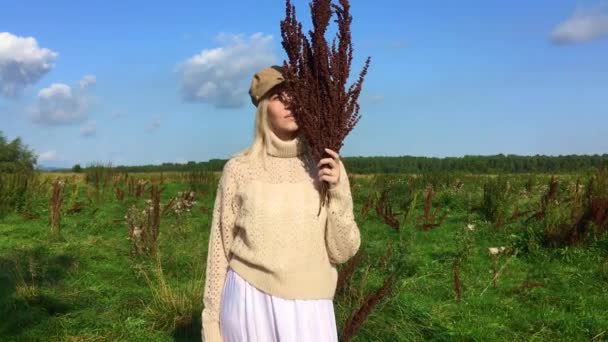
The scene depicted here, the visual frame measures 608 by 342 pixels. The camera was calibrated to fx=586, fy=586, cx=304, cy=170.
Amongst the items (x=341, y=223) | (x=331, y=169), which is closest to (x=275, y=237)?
(x=341, y=223)

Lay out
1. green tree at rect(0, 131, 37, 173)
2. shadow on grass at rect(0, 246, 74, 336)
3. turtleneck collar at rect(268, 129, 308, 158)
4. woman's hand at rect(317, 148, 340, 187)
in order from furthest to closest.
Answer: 1. green tree at rect(0, 131, 37, 173)
2. shadow on grass at rect(0, 246, 74, 336)
3. turtleneck collar at rect(268, 129, 308, 158)
4. woman's hand at rect(317, 148, 340, 187)

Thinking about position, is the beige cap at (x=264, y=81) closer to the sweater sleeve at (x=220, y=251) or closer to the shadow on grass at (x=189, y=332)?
the sweater sleeve at (x=220, y=251)

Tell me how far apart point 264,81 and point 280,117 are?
0.59 feet

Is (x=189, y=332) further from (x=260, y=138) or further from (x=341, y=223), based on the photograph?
(x=341, y=223)

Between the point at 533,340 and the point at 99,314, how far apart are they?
3.77 m

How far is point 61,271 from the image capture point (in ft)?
22.8

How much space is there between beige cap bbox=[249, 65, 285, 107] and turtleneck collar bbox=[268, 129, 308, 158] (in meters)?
0.18

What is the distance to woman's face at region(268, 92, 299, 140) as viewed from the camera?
261 centimetres

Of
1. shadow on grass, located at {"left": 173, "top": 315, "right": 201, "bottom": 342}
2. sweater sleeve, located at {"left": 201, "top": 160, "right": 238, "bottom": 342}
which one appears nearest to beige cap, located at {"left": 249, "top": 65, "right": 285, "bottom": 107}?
sweater sleeve, located at {"left": 201, "top": 160, "right": 238, "bottom": 342}

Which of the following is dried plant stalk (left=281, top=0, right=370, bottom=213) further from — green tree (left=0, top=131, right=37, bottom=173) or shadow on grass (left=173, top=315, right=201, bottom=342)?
green tree (left=0, top=131, right=37, bottom=173)

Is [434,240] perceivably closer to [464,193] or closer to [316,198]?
[464,193]

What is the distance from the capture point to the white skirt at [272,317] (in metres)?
2.48

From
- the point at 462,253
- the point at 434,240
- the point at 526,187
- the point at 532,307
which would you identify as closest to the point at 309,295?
the point at 532,307

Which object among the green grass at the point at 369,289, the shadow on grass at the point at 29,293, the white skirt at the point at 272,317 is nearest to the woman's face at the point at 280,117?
the white skirt at the point at 272,317
